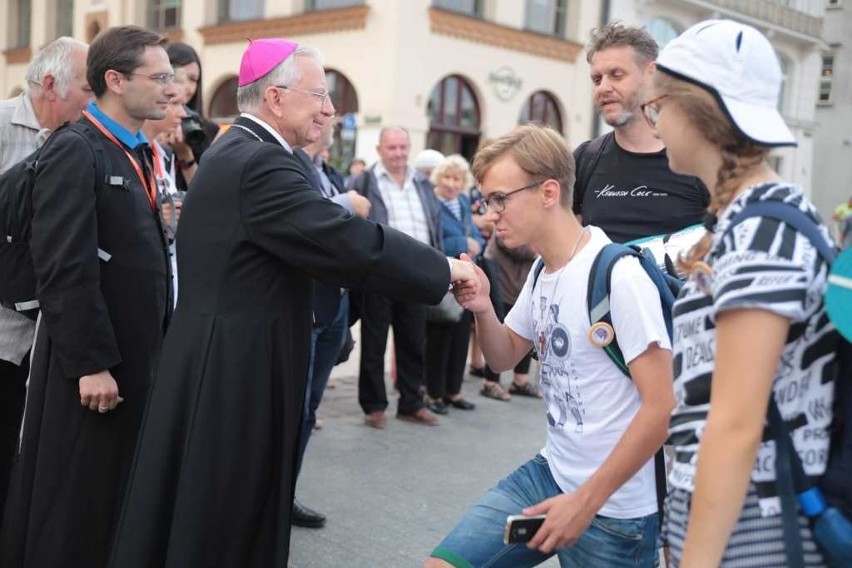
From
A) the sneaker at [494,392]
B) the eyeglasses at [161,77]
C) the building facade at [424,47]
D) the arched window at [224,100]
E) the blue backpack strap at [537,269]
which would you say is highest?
the building facade at [424,47]

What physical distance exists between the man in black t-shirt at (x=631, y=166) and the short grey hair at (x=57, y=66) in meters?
2.10

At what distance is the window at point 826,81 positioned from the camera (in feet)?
118

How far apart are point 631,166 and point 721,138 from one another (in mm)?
1753

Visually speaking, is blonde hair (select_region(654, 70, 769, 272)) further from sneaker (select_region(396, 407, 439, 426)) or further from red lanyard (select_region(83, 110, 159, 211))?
sneaker (select_region(396, 407, 439, 426))

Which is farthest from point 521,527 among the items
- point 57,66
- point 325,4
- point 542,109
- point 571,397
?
point 542,109

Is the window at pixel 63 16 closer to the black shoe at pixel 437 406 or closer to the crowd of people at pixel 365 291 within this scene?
the black shoe at pixel 437 406

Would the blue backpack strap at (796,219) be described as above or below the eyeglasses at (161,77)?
below

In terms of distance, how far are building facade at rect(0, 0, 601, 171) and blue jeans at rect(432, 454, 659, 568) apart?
16.5 meters

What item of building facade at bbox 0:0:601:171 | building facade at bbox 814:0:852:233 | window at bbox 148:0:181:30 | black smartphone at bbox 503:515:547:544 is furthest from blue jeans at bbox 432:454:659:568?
building facade at bbox 814:0:852:233

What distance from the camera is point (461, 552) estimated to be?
238 cm

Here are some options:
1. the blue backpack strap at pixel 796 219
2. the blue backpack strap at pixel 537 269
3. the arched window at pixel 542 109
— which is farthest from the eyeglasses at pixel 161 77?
the arched window at pixel 542 109

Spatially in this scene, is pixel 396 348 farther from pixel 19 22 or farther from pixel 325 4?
pixel 19 22

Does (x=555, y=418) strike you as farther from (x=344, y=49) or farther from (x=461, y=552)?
(x=344, y=49)

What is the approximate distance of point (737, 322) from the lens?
1.52 meters
